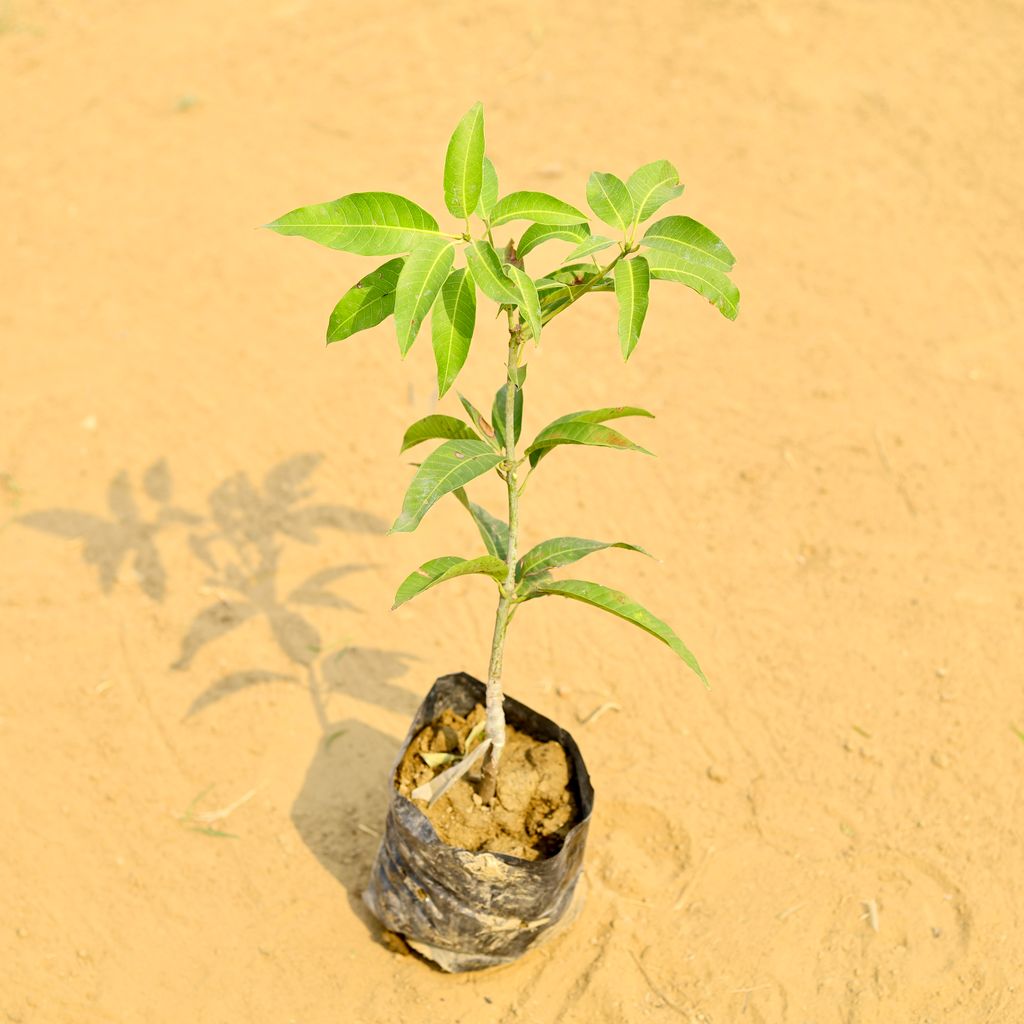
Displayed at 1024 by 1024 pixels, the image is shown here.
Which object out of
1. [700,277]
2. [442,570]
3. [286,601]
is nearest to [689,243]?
[700,277]

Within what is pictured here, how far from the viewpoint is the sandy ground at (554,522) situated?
287cm

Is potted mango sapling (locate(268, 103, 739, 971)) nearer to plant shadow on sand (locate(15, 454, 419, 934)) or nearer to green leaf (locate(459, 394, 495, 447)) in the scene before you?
green leaf (locate(459, 394, 495, 447))

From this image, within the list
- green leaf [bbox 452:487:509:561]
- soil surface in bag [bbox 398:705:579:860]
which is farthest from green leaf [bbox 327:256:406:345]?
soil surface in bag [bbox 398:705:579:860]

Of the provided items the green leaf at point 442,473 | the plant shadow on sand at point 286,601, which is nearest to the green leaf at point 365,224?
the green leaf at point 442,473

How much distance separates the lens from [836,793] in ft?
10.4

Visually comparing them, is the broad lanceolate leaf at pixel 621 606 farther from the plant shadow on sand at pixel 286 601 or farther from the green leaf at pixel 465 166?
the plant shadow on sand at pixel 286 601

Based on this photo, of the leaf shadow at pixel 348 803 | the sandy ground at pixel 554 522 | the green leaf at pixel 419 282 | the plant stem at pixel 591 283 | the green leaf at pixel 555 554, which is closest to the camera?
the green leaf at pixel 419 282

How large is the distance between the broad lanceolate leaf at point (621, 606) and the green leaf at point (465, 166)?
2.51ft

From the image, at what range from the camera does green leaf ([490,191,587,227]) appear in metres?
2.08

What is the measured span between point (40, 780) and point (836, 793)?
2.10 meters

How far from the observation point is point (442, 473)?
2172 millimetres

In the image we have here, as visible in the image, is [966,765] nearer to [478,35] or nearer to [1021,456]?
[1021,456]

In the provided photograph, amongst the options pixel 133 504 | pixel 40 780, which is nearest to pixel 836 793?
pixel 40 780

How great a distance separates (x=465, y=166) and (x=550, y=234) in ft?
0.64
